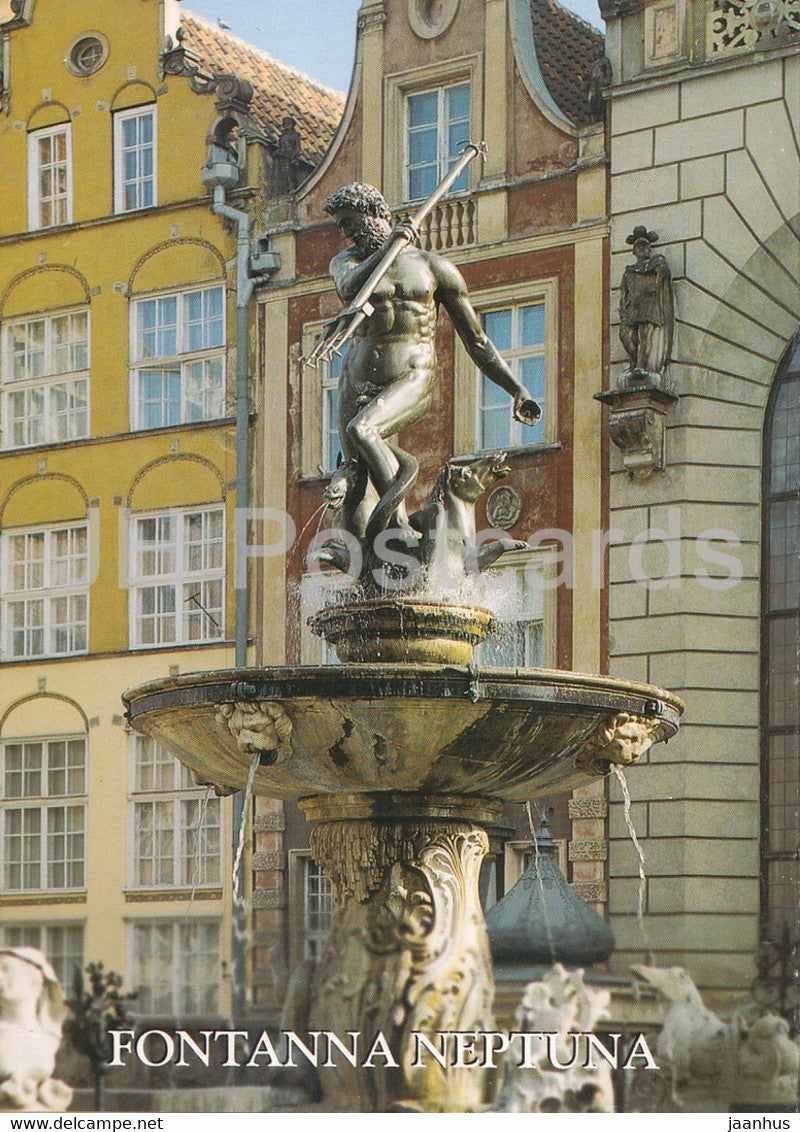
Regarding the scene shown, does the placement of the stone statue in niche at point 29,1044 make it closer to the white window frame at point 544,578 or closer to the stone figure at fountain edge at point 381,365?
the stone figure at fountain edge at point 381,365

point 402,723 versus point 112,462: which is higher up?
point 112,462

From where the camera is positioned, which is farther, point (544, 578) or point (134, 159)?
point (134, 159)

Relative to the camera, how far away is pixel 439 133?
25109 mm

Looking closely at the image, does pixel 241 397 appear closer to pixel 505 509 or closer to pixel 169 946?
pixel 505 509

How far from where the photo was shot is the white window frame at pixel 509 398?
23703 millimetres

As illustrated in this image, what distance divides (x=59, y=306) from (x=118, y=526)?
2.99 meters

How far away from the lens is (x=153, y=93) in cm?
2764

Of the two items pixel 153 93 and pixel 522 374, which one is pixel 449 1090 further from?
pixel 153 93

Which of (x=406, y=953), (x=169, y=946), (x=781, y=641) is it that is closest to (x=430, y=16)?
(x=781, y=641)

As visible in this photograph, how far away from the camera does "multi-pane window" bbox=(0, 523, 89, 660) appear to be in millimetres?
27062

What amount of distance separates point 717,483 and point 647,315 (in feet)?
5.84

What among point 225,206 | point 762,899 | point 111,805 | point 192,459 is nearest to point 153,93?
point 225,206

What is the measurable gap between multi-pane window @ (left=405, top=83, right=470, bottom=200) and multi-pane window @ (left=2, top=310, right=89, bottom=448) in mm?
4813

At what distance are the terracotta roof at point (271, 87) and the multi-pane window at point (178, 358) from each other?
230 centimetres
